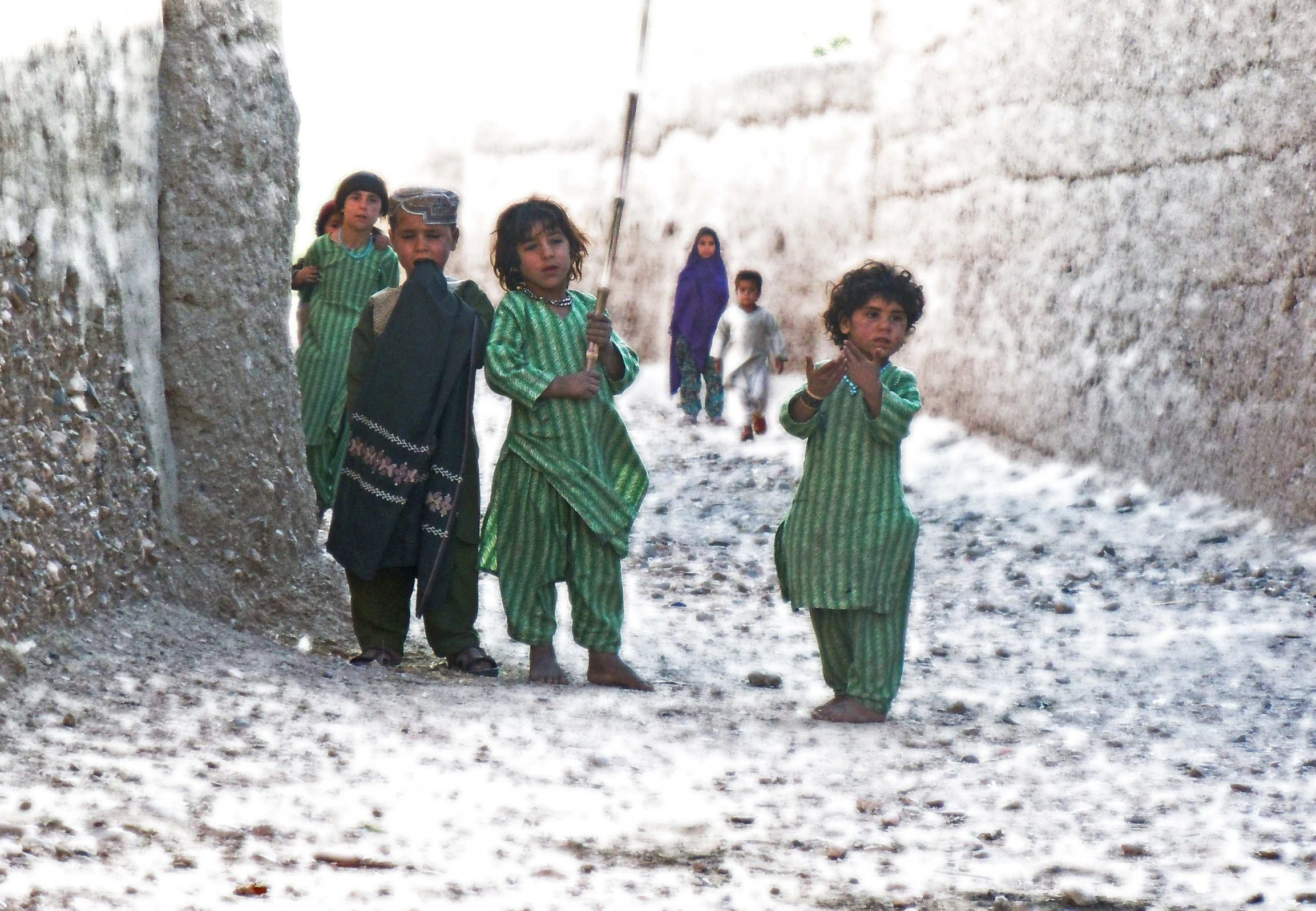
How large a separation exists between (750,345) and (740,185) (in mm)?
2473

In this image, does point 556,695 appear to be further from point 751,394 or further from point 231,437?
point 751,394

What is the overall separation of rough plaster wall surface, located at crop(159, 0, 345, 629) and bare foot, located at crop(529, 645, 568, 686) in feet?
2.44

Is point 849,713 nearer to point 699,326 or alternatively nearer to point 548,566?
point 548,566

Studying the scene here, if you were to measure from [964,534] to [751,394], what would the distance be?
167 inches

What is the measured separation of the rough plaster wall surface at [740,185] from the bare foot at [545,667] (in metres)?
7.79

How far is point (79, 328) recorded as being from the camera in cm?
375

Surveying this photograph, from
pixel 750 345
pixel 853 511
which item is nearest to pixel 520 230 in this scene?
pixel 853 511

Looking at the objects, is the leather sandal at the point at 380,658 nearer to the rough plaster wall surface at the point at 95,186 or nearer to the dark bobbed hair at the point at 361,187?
the rough plaster wall surface at the point at 95,186

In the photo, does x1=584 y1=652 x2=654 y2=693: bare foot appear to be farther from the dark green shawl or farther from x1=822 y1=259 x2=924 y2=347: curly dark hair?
x1=822 y1=259 x2=924 y2=347: curly dark hair

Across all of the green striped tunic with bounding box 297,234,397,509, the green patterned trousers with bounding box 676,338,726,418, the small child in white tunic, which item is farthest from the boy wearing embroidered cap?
the green patterned trousers with bounding box 676,338,726,418

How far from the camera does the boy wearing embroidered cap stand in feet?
14.4

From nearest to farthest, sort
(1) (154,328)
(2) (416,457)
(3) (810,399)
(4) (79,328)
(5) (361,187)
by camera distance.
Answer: (4) (79,328) → (3) (810,399) → (1) (154,328) → (2) (416,457) → (5) (361,187)

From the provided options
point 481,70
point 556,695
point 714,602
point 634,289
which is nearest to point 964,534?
point 714,602

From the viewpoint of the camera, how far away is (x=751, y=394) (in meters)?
11.5
